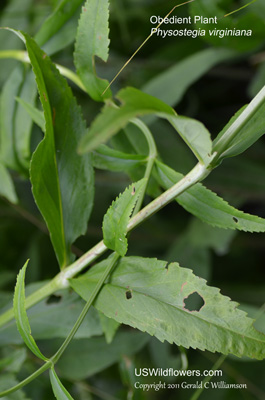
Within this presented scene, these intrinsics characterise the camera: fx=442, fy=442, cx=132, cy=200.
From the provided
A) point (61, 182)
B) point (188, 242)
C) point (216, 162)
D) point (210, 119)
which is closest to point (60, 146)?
point (61, 182)

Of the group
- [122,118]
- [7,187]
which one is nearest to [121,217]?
[122,118]

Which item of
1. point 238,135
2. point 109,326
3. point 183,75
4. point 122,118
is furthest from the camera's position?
point 183,75

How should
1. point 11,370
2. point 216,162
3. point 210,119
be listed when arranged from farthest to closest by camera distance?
1. point 210,119
2. point 11,370
3. point 216,162

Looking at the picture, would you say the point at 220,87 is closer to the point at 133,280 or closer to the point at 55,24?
the point at 55,24

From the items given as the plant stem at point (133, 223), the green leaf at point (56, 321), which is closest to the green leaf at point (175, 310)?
the plant stem at point (133, 223)

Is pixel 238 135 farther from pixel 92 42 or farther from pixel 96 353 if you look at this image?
pixel 96 353

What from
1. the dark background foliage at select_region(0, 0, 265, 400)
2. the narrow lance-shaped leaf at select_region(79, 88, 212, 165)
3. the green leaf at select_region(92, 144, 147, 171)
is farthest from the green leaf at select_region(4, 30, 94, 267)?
the dark background foliage at select_region(0, 0, 265, 400)

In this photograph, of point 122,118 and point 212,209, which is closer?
point 122,118
